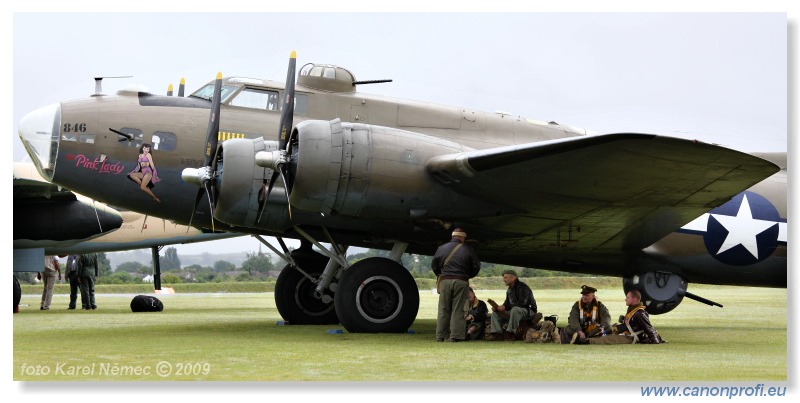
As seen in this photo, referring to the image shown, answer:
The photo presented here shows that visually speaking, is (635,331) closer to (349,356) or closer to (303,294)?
(349,356)

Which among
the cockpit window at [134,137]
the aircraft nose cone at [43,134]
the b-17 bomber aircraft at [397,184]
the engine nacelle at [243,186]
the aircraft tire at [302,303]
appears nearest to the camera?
the b-17 bomber aircraft at [397,184]

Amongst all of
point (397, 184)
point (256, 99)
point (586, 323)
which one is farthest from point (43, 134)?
point (586, 323)

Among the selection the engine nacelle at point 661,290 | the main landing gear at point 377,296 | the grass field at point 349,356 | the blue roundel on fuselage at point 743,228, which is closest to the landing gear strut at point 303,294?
the grass field at point 349,356

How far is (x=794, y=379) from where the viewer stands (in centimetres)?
958

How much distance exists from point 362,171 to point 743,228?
6.77 meters

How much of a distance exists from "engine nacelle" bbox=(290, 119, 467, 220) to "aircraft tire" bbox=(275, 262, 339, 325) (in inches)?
170

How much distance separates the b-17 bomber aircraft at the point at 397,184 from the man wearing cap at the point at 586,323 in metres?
1.32

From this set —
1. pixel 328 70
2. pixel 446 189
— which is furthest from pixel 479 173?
pixel 328 70

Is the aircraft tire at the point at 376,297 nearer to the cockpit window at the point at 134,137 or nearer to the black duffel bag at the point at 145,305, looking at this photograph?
the cockpit window at the point at 134,137

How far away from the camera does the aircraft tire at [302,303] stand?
16.8 metres

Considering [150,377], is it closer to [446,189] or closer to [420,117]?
[446,189]

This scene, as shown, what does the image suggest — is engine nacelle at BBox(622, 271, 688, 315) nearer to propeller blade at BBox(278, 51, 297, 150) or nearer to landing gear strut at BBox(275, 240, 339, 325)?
landing gear strut at BBox(275, 240, 339, 325)

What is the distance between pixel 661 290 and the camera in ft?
51.4

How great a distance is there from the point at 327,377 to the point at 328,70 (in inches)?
275
